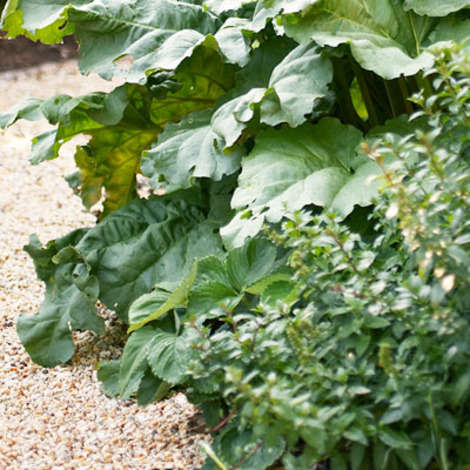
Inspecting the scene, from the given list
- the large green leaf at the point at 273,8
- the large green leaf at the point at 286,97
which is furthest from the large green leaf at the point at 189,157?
the large green leaf at the point at 273,8

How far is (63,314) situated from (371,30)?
1.49m

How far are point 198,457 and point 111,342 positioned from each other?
3.08ft

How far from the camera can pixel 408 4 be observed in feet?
8.04

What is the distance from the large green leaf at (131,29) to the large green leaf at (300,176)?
374 millimetres

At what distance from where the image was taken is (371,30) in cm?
248

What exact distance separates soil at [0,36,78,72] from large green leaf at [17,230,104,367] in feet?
19.2

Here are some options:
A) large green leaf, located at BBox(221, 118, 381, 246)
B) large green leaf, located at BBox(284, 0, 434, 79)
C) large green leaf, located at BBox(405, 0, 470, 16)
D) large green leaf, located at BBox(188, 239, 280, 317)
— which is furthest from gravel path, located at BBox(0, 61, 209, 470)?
large green leaf, located at BBox(405, 0, 470, 16)

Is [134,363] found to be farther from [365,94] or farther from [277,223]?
[365,94]

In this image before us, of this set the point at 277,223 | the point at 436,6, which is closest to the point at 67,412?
the point at 277,223

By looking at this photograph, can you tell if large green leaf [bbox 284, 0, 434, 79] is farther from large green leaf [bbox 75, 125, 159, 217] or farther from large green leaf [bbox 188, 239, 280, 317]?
large green leaf [bbox 75, 125, 159, 217]

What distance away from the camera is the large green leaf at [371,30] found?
7.38 feet

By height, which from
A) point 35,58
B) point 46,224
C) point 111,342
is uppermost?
point 111,342

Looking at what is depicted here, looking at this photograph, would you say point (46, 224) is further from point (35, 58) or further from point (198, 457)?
point (35, 58)

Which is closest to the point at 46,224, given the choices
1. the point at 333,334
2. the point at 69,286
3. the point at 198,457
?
the point at 69,286
